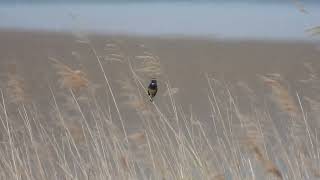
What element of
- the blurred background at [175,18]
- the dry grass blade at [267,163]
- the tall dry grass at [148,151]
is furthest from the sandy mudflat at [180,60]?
the dry grass blade at [267,163]

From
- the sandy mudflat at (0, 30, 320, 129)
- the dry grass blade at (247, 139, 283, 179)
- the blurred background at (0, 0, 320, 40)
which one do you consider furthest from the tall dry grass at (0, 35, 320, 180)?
the blurred background at (0, 0, 320, 40)

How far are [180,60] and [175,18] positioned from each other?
1478 cm

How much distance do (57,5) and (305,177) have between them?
30720 millimetres

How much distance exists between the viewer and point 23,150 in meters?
5.82

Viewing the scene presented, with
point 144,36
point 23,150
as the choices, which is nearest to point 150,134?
point 23,150

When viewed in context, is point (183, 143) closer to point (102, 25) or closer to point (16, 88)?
point (16, 88)

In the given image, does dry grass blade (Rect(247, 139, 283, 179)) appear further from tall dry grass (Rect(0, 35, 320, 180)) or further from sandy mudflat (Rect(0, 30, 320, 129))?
sandy mudflat (Rect(0, 30, 320, 129))

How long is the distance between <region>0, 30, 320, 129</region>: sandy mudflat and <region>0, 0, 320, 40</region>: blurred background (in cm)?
98

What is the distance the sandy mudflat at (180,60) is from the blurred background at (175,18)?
3.20 feet

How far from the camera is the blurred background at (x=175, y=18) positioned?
23594mm

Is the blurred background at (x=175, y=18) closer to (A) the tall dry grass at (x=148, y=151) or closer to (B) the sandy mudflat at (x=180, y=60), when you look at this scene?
(B) the sandy mudflat at (x=180, y=60)

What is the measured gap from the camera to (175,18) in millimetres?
31797

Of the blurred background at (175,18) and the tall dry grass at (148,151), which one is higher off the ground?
the tall dry grass at (148,151)

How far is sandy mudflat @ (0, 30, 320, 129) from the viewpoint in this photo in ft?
39.9
